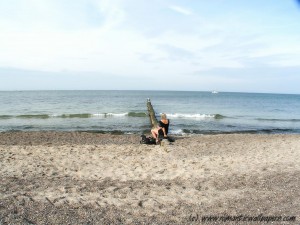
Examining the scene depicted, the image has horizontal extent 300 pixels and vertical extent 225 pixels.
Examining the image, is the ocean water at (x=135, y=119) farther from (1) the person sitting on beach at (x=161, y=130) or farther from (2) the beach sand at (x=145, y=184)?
(2) the beach sand at (x=145, y=184)

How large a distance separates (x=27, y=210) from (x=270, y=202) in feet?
15.8

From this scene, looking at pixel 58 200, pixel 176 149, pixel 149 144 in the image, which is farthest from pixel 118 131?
pixel 58 200

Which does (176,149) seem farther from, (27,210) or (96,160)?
(27,210)

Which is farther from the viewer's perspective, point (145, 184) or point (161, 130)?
point (161, 130)

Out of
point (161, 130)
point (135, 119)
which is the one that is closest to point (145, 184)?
point (161, 130)

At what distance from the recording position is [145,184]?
24.8 ft

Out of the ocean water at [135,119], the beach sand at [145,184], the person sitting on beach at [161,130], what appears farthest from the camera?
the ocean water at [135,119]

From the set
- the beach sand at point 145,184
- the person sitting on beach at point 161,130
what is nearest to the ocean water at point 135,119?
the person sitting on beach at point 161,130

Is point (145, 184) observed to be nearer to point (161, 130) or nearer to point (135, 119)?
point (161, 130)

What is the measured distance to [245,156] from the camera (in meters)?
10.9

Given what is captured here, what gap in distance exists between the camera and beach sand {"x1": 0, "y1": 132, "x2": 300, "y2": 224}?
556cm

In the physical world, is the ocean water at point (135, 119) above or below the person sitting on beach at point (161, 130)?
below

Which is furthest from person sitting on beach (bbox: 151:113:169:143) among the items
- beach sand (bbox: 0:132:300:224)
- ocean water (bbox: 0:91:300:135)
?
ocean water (bbox: 0:91:300:135)

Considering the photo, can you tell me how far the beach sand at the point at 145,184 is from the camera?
18.2ft
